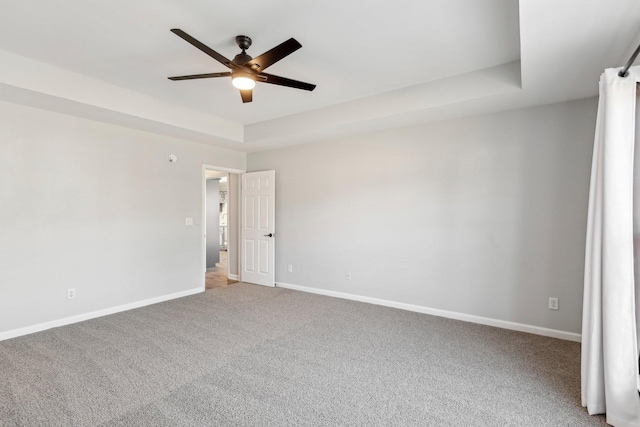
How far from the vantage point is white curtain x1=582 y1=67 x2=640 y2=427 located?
1.93m

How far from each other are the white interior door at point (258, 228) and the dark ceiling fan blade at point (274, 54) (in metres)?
3.09

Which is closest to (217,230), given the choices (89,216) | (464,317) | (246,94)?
(89,216)

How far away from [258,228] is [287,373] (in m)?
3.34

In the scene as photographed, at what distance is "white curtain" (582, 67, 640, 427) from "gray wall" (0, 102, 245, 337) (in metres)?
4.87

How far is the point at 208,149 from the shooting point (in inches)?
206

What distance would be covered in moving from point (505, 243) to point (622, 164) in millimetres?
1758

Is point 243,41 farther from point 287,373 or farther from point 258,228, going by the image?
point 258,228

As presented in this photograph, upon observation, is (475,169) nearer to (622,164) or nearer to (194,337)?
(622,164)

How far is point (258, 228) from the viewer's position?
563 centimetres

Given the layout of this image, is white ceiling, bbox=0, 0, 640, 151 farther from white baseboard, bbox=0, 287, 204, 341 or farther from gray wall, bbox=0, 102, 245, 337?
white baseboard, bbox=0, 287, 204, 341

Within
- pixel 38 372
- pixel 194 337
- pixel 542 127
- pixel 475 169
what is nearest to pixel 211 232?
pixel 194 337

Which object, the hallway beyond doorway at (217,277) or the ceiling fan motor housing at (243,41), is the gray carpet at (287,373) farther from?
the ceiling fan motor housing at (243,41)

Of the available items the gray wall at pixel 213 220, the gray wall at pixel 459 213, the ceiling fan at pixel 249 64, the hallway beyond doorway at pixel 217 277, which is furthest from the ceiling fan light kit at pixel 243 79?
the gray wall at pixel 213 220

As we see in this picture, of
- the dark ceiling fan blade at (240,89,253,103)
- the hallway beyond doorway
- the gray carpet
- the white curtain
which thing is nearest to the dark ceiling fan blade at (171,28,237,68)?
the dark ceiling fan blade at (240,89,253,103)
